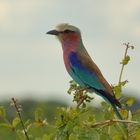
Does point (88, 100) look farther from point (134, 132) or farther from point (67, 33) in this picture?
point (67, 33)

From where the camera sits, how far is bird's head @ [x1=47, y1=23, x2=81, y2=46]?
21.0ft

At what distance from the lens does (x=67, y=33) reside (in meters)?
6.59

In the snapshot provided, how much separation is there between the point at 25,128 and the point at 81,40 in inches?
87.5

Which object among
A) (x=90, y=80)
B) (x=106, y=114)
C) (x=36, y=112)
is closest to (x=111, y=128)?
(x=106, y=114)

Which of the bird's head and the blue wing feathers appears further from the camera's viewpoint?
the blue wing feathers

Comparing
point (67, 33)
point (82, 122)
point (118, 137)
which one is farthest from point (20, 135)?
point (67, 33)

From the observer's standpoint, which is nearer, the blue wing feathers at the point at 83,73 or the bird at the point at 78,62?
the bird at the point at 78,62

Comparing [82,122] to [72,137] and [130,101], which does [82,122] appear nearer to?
[72,137]

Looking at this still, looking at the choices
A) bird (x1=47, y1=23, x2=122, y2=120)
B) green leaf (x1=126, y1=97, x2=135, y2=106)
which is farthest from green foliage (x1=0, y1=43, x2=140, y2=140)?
bird (x1=47, y1=23, x2=122, y2=120)

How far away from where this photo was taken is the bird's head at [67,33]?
6.39 meters

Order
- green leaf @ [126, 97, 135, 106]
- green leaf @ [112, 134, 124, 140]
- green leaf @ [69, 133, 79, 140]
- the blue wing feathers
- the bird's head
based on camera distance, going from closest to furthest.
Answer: green leaf @ [69, 133, 79, 140] → green leaf @ [112, 134, 124, 140] → green leaf @ [126, 97, 135, 106] → the bird's head → the blue wing feathers

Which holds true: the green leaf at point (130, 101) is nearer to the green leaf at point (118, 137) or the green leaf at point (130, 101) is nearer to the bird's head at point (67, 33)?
the green leaf at point (118, 137)

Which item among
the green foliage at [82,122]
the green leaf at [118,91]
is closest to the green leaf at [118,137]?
the green foliage at [82,122]

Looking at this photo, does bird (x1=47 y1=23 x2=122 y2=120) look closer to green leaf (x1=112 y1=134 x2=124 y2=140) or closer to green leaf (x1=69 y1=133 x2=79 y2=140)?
green leaf (x1=112 y1=134 x2=124 y2=140)
